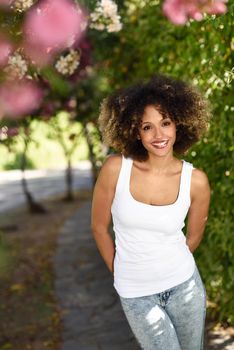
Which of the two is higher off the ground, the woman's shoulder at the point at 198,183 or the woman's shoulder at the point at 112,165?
the woman's shoulder at the point at 112,165

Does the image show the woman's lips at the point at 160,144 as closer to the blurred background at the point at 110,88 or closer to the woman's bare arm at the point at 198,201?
the woman's bare arm at the point at 198,201

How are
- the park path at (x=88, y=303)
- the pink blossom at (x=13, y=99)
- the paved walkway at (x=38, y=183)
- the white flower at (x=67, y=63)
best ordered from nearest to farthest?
the pink blossom at (x=13, y=99)
the white flower at (x=67, y=63)
the park path at (x=88, y=303)
the paved walkway at (x=38, y=183)

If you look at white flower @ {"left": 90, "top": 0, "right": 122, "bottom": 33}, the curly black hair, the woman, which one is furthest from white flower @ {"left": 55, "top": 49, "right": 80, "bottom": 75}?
the woman

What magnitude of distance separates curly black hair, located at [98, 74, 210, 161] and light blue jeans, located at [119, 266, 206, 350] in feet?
1.93

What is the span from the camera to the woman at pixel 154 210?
2.57 metres

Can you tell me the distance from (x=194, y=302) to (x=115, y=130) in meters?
0.82

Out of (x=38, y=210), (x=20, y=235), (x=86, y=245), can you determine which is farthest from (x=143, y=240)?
(x=38, y=210)

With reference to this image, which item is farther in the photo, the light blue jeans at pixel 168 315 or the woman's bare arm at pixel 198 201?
the woman's bare arm at pixel 198 201

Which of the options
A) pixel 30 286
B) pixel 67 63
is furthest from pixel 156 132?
pixel 30 286

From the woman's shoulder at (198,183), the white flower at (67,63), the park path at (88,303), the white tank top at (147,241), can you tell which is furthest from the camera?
the park path at (88,303)

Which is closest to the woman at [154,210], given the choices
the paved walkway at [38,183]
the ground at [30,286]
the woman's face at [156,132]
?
the woman's face at [156,132]

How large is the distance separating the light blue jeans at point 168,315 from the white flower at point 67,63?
1.83 metres

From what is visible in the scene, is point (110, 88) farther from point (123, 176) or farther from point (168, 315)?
point (168, 315)

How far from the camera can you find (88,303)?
5.64 metres
